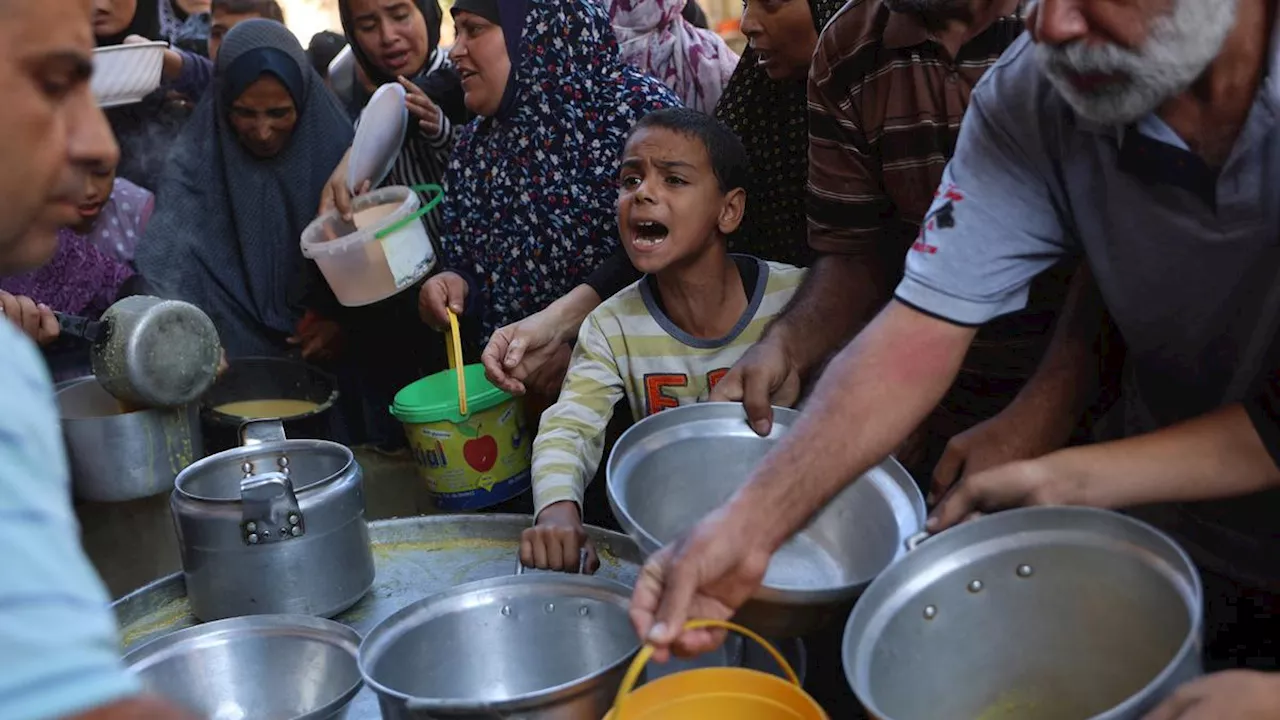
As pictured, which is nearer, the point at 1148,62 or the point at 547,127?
the point at 1148,62

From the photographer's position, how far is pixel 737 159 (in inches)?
101

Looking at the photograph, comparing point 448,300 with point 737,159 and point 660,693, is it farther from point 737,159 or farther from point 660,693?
point 660,693

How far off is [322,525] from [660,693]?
788mm

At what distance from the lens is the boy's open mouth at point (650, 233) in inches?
95.0

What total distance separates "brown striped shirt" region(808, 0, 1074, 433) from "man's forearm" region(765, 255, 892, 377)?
0.04m

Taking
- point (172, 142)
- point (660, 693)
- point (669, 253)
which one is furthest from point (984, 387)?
point (172, 142)

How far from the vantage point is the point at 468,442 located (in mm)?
2646

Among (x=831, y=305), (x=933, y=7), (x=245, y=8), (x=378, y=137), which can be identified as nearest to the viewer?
(x=933, y=7)

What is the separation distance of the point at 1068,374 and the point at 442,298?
168 cm

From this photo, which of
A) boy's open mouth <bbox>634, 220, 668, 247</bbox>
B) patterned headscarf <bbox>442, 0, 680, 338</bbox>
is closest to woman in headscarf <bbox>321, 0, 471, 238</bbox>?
patterned headscarf <bbox>442, 0, 680, 338</bbox>

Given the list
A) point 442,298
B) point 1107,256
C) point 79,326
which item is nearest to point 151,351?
point 79,326

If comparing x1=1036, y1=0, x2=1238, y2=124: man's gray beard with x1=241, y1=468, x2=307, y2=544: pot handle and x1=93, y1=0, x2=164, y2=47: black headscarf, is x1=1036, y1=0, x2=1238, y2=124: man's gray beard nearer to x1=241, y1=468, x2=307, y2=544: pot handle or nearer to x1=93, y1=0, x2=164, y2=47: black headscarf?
x1=241, y1=468, x2=307, y2=544: pot handle

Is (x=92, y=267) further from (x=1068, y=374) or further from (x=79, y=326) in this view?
(x=1068, y=374)

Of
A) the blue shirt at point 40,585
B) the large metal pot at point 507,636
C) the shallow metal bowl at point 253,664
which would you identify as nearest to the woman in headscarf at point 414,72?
the shallow metal bowl at point 253,664
